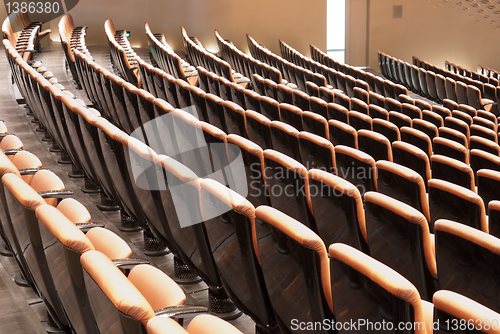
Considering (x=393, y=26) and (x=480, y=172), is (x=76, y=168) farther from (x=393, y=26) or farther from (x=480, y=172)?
(x=393, y=26)

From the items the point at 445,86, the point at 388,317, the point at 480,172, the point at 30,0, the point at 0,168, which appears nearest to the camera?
the point at 388,317

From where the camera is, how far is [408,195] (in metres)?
0.46

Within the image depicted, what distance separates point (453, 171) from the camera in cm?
55

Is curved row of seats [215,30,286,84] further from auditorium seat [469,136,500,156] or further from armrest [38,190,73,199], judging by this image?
armrest [38,190,73,199]

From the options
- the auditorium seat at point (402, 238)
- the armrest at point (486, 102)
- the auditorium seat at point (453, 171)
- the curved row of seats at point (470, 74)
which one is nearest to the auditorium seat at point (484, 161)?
the auditorium seat at point (453, 171)

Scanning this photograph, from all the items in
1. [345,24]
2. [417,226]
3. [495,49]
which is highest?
[417,226]

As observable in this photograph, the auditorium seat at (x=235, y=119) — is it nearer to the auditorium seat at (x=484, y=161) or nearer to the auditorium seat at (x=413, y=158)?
the auditorium seat at (x=413, y=158)

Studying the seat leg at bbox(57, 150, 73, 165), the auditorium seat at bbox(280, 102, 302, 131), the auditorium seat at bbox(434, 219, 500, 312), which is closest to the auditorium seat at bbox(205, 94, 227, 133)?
the auditorium seat at bbox(280, 102, 302, 131)

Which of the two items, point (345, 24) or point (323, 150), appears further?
point (345, 24)

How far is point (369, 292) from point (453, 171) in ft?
1.15

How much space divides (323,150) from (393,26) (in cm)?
246

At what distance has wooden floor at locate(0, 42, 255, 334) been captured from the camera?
0.35m

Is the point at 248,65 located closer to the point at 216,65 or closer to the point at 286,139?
the point at 216,65

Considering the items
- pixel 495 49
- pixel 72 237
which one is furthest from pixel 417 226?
pixel 495 49
